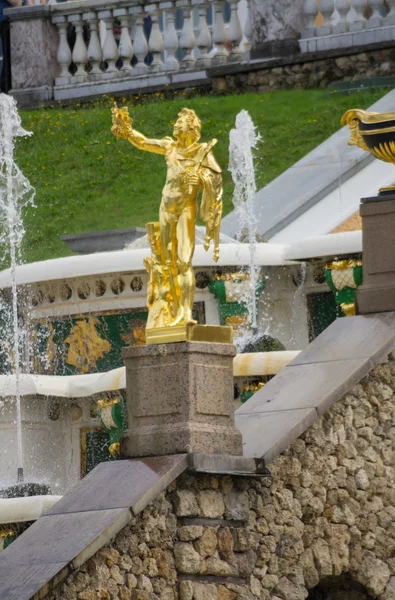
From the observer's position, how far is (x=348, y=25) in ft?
82.5

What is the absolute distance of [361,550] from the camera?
15.4 metres

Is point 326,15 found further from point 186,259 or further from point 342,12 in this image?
point 186,259

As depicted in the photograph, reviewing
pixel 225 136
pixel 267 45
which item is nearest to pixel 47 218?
pixel 225 136

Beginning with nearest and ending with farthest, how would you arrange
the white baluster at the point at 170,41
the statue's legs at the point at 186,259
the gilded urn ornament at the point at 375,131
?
1. the statue's legs at the point at 186,259
2. the gilded urn ornament at the point at 375,131
3. the white baluster at the point at 170,41

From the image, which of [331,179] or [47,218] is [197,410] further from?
[47,218]

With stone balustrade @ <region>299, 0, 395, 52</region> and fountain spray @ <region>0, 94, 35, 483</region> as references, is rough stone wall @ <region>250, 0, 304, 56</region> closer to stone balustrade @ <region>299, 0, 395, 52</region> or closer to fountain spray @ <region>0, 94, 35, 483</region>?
stone balustrade @ <region>299, 0, 395, 52</region>

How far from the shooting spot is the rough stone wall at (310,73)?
81.3ft

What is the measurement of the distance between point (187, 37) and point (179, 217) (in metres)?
11.4

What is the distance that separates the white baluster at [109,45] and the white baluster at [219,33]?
46.0 inches

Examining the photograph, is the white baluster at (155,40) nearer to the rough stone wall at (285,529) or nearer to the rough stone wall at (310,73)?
the rough stone wall at (310,73)

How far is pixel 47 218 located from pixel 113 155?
1377 mm

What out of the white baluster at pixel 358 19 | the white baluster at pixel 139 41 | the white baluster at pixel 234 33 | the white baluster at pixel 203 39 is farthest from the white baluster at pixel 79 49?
the white baluster at pixel 358 19

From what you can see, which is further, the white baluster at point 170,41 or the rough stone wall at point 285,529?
the white baluster at point 170,41


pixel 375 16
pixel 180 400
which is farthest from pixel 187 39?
pixel 180 400
